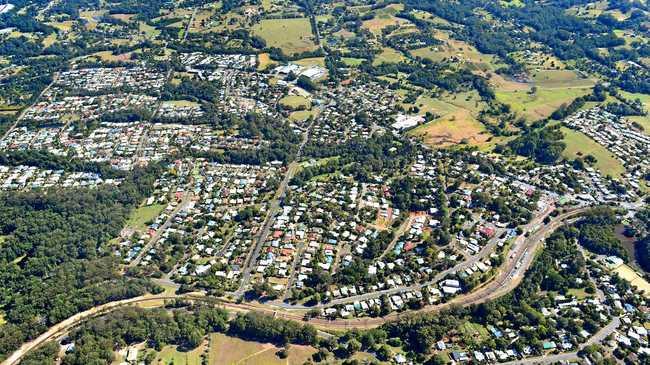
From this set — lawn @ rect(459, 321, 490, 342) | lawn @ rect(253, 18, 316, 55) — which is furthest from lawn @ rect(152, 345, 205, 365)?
lawn @ rect(253, 18, 316, 55)

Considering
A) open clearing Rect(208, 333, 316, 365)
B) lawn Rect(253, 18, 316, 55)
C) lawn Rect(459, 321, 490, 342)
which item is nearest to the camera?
open clearing Rect(208, 333, 316, 365)

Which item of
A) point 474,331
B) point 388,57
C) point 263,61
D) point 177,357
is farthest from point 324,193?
point 388,57

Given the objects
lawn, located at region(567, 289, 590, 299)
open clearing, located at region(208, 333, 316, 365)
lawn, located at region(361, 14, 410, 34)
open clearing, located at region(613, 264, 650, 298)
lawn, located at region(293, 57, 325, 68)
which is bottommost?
open clearing, located at region(613, 264, 650, 298)

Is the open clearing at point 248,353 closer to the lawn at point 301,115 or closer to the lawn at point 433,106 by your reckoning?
the lawn at point 301,115

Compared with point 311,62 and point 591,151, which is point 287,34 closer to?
point 311,62

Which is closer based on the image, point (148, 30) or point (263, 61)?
point (263, 61)

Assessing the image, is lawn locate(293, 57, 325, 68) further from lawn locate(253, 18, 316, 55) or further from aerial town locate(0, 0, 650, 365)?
lawn locate(253, 18, 316, 55)

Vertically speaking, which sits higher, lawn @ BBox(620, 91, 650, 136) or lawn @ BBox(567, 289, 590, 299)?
lawn @ BBox(620, 91, 650, 136)

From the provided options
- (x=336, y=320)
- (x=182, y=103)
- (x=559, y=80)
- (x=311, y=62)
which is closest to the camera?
(x=336, y=320)
